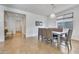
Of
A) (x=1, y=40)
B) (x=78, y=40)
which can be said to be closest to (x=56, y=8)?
(x=78, y=40)

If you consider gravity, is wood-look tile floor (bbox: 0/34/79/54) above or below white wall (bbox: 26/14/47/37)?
below

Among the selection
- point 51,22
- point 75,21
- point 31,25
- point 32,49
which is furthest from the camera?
point 31,25

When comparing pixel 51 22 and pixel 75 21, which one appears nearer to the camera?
pixel 75 21

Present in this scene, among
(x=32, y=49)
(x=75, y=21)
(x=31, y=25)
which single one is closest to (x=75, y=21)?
(x=75, y=21)

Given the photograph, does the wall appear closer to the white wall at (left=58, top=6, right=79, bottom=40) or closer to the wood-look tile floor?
the white wall at (left=58, top=6, right=79, bottom=40)

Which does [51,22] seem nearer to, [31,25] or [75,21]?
[75,21]

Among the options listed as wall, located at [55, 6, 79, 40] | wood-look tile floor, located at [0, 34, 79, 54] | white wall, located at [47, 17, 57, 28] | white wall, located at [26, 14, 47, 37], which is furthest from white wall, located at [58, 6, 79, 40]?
white wall, located at [26, 14, 47, 37]

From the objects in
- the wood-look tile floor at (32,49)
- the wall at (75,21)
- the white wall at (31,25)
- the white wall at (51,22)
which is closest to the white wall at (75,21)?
the wall at (75,21)

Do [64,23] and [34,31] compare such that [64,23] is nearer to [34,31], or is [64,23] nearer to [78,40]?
[78,40]

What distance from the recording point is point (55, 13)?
5.43 m

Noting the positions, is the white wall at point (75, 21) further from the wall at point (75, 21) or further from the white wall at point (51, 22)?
the white wall at point (51, 22)

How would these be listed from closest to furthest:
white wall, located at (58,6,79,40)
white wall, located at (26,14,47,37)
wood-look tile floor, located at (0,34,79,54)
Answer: wood-look tile floor, located at (0,34,79,54) → white wall, located at (58,6,79,40) → white wall, located at (26,14,47,37)

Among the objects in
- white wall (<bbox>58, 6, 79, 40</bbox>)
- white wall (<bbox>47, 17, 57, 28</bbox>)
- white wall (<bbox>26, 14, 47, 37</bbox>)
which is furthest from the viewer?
white wall (<bbox>26, 14, 47, 37</bbox>)

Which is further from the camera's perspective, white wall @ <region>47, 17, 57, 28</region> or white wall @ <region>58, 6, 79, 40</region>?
white wall @ <region>47, 17, 57, 28</region>
